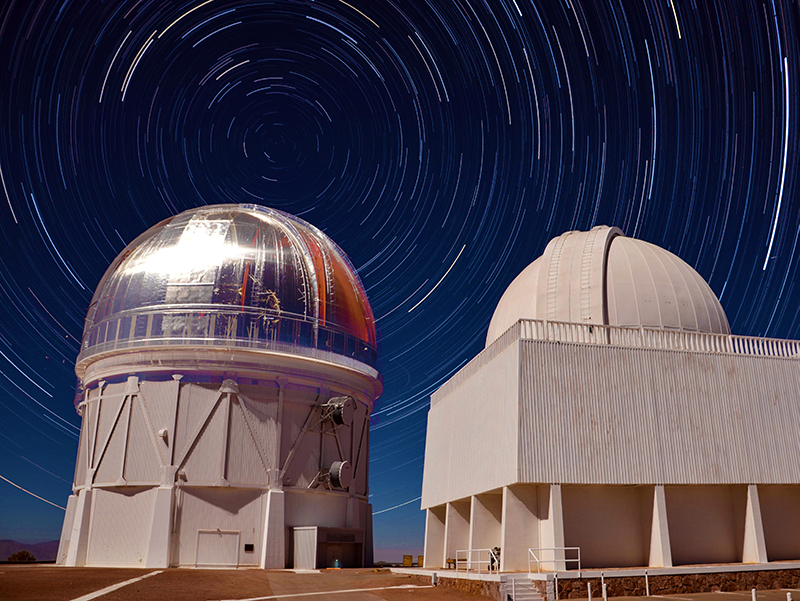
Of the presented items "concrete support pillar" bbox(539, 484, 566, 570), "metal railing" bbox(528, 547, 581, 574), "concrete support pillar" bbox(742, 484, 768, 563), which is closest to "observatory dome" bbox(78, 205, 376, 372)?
"concrete support pillar" bbox(539, 484, 566, 570)

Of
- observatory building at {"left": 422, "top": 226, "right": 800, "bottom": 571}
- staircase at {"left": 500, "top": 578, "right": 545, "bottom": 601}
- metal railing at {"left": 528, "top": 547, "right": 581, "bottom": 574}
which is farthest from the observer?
observatory building at {"left": 422, "top": 226, "right": 800, "bottom": 571}

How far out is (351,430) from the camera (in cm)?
3069

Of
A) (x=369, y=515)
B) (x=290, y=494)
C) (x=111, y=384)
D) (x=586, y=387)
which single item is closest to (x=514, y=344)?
(x=586, y=387)

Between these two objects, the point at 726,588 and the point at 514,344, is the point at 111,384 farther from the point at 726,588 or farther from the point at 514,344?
the point at 726,588

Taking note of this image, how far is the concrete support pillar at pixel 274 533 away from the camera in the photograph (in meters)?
25.5

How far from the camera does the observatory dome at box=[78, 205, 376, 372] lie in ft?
91.2

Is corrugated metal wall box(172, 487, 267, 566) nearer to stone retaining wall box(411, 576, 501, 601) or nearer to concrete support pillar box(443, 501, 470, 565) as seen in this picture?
Answer: concrete support pillar box(443, 501, 470, 565)

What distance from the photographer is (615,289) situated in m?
21.9

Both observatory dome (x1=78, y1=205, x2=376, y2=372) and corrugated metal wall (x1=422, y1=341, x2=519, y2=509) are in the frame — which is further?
observatory dome (x1=78, y1=205, x2=376, y2=372)

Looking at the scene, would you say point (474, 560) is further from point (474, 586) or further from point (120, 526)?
point (120, 526)

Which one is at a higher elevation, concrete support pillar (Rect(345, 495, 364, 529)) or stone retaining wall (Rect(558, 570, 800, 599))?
concrete support pillar (Rect(345, 495, 364, 529))

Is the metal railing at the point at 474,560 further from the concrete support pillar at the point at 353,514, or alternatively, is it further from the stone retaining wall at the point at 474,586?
the concrete support pillar at the point at 353,514

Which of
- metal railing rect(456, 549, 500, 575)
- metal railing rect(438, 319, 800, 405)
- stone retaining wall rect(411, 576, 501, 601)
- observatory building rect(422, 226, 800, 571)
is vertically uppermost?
metal railing rect(438, 319, 800, 405)

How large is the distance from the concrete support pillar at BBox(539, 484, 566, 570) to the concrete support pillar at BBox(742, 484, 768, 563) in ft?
17.5
